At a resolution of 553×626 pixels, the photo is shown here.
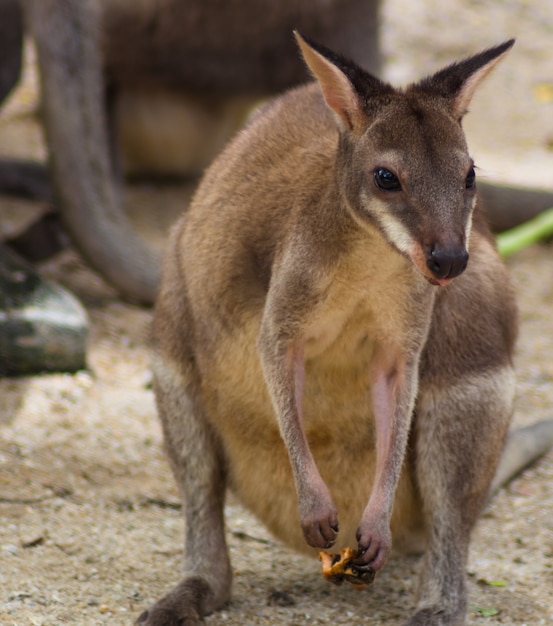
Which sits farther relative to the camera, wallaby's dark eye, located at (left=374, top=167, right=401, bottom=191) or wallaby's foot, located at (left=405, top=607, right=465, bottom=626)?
wallaby's foot, located at (left=405, top=607, right=465, bottom=626)

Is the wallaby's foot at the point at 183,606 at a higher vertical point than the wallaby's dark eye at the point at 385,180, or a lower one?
lower

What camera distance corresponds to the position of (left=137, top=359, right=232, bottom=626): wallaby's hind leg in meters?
3.38

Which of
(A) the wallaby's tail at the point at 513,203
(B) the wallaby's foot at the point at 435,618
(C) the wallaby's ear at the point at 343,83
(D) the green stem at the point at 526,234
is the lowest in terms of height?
(B) the wallaby's foot at the point at 435,618

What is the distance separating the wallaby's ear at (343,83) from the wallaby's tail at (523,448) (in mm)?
1507

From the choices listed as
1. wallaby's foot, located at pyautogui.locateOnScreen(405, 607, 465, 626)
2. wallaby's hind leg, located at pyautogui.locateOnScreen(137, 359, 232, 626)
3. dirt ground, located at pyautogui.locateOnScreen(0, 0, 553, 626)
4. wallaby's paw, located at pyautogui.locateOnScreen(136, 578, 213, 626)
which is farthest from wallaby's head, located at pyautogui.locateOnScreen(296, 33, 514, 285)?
wallaby's paw, located at pyautogui.locateOnScreen(136, 578, 213, 626)

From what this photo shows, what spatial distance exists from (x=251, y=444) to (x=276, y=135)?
842 mm

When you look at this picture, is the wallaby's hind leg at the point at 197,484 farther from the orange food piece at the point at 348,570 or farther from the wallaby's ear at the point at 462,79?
the wallaby's ear at the point at 462,79

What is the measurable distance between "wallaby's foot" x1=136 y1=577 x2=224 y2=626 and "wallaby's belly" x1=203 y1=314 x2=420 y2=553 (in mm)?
268

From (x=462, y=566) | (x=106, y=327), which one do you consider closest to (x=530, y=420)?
(x=462, y=566)

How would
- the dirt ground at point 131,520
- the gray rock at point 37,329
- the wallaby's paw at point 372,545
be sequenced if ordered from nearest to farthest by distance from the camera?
the wallaby's paw at point 372,545
the dirt ground at point 131,520
the gray rock at point 37,329

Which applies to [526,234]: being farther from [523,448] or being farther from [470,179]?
[470,179]

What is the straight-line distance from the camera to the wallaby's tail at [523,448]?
159 inches

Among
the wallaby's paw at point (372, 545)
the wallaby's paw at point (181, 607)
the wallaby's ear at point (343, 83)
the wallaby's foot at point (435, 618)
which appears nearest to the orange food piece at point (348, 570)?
the wallaby's paw at point (372, 545)

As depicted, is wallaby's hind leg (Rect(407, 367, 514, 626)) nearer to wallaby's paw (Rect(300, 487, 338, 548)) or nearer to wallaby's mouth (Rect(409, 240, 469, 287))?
wallaby's paw (Rect(300, 487, 338, 548))
